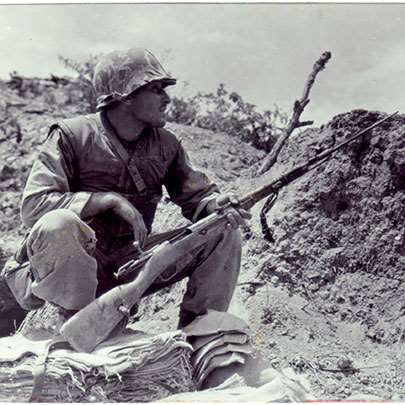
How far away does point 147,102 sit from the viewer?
4344 millimetres

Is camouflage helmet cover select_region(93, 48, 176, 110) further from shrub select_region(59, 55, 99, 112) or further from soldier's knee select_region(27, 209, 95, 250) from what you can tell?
shrub select_region(59, 55, 99, 112)

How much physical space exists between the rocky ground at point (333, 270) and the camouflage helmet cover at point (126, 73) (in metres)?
2.08

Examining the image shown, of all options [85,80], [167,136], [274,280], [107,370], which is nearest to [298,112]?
[274,280]

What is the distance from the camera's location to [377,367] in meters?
5.54

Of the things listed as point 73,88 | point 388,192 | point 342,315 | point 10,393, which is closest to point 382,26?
point 388,192

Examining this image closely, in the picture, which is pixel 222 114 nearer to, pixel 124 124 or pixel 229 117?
pixel 229 117

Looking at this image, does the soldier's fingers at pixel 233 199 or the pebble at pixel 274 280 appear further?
the pebble at pixel 274 280

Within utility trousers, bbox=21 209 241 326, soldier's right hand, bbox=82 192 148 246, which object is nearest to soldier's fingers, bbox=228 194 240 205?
utility trousers, bbox=21 209 241 326

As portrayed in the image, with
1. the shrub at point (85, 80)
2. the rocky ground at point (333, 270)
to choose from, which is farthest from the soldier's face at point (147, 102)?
the shrub at point (85, 80)

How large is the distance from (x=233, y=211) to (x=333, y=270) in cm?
257

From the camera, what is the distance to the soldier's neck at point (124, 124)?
440cm

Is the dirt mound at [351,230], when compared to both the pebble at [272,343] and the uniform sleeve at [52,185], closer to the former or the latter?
the pebble at [272,343]

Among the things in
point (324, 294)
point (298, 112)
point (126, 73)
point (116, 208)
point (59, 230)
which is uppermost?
point (298, 112)

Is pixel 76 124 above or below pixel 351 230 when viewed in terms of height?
above
